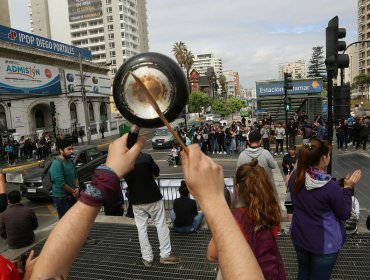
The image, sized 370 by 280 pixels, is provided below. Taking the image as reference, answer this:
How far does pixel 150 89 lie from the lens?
4.65 ft

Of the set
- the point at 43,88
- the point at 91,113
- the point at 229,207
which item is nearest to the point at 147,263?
the point at 229,207

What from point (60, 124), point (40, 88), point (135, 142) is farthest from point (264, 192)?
point (60, 124)

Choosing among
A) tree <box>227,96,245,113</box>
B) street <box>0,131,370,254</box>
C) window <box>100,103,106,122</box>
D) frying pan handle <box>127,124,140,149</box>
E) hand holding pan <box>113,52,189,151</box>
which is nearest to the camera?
frying pan handle <box>127,124,140,149</box>

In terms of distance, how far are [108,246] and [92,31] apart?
95.4 metres

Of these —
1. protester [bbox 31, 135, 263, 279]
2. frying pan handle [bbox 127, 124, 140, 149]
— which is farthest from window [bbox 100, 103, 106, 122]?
protester [bbox 31, 135, 263, 279]

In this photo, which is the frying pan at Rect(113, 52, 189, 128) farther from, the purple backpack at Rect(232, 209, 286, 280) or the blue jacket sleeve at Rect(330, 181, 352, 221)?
the blue jacket sleeve at Rect(330, 181, 352, 221)

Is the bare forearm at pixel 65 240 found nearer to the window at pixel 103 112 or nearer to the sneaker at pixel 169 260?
the sneaker at pixel 169 260

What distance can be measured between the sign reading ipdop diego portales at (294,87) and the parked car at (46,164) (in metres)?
19.4

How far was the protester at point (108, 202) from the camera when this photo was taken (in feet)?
3.29

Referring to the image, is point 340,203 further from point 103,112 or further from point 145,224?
point 103,112

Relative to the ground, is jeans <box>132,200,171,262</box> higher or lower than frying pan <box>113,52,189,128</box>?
lower

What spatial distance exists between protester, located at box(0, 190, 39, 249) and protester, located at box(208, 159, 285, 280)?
4.40 meters

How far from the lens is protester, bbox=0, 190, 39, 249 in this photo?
17.7ft

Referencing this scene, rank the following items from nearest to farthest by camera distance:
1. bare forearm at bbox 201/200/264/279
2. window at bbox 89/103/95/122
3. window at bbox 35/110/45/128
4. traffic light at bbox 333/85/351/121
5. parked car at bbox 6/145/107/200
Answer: bare forearm at bbox 201/200/264/279
traffic light at bbox 333/85/351/121
parked car at bbox 6/145/107/200
window at bbox 35/110/45/128
window at bbox 89/103/95/122
